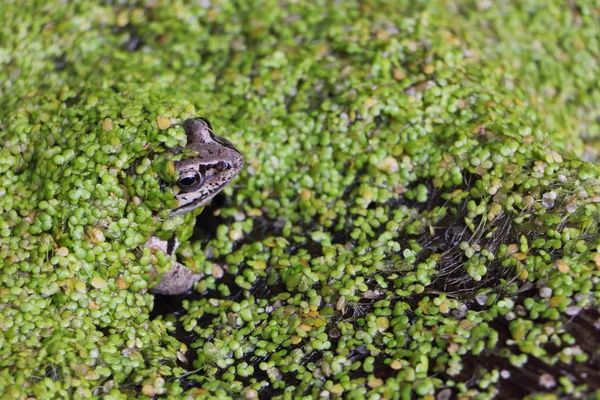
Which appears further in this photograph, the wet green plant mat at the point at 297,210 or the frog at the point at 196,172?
the frog at the point at 196,172

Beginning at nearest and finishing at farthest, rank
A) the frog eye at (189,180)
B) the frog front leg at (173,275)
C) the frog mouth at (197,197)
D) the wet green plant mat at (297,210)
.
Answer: the wet green plant mat at (297,210)
the frog eye at (189,180)
the frog mouth at (197,197)
the frog front leg at (173,275)

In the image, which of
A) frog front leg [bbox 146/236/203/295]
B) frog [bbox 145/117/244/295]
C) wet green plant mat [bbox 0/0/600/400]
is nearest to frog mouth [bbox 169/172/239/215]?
frog [bbox 145/117/244/295]

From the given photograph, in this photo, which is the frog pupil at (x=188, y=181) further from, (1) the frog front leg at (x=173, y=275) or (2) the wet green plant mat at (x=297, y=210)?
(1) the frog front leg at (x=173, y=275)

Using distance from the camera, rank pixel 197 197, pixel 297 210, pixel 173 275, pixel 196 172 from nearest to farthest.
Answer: pixel 196 172 < pixel 197 197 < pixel 173 275 < pixel 297 210

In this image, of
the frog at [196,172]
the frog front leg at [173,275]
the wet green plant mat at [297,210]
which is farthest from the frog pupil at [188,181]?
the frog front leg at [173,275]

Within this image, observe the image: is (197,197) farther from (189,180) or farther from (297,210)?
(297,210)

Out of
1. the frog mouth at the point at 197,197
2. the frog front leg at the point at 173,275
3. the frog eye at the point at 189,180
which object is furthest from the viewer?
the frog front leg at the point at 173,275

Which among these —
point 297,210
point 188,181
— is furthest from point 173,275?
point 297,210
